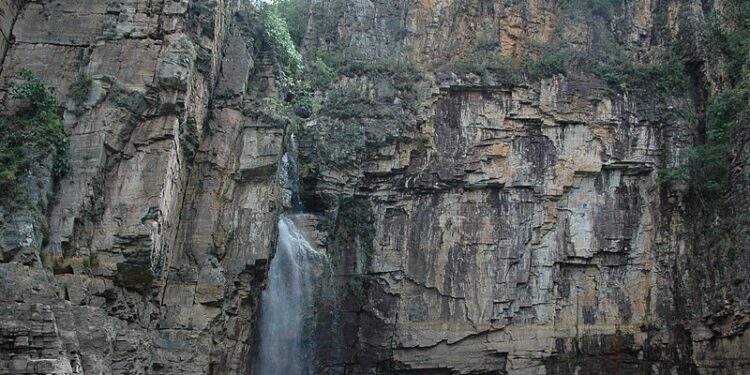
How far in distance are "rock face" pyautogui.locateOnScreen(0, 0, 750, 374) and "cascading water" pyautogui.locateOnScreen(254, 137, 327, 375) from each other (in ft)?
2.15

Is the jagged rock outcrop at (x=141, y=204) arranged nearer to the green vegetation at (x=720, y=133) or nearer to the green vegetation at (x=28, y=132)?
the green vegetation at (x=28, y=132)

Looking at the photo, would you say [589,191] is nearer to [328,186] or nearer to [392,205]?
[392,205]

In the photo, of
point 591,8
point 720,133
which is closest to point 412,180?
point 720,133

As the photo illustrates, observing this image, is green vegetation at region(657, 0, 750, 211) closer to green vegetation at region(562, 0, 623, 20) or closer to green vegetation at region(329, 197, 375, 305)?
green vegetation at region(562, 0, 623, 20)

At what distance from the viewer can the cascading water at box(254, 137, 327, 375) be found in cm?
2403

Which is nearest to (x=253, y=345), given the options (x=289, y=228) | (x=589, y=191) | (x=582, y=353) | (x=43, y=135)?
(x=289, y=228)

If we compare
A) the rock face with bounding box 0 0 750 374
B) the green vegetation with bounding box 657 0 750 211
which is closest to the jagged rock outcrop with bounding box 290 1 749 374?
the rock face with bounding box 0 0 750 374

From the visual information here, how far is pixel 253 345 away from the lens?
23.6m

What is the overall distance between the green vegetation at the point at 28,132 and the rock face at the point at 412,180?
0.48 m

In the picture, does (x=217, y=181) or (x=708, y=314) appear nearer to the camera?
(x=217, y=181)

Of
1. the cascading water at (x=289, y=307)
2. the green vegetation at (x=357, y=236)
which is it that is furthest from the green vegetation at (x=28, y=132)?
the green vegetation at (x=357, y=236)

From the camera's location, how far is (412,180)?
89.8 feet

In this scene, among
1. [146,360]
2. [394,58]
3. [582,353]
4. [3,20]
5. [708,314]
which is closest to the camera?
[146,360]

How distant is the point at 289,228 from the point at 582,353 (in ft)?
34.8
